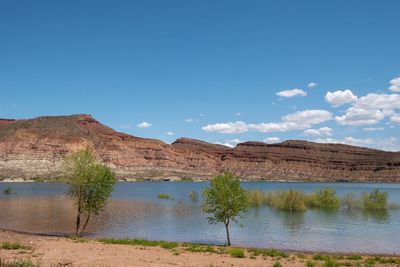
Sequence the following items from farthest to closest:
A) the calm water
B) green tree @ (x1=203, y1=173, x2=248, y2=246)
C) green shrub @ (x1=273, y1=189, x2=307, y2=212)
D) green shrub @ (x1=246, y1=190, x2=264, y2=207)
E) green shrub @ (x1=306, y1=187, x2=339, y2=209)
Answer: green shrub @ (x1=246, y1=190, x2=264, y2=207), green shrub @ (x1=306, y1=187, x2=339, y2=209), green shrub @ (x1=273, y1=189, x2=307, y2=212), the calm water, green tree @ (x1=203, y1=173, x2=248, y2=246)

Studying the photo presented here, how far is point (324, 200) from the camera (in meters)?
66.1

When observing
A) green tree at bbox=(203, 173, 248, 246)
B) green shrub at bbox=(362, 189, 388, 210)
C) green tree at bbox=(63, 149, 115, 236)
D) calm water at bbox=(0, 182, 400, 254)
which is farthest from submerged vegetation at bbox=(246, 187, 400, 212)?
green tree at bbox=(63, 149, 115, 236)

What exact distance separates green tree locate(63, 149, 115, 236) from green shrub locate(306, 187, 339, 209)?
136 ft

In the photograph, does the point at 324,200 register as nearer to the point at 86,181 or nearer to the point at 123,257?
the point at 86,181

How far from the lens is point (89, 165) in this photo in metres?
34.0

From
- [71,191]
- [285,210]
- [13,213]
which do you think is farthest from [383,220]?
[13,213]

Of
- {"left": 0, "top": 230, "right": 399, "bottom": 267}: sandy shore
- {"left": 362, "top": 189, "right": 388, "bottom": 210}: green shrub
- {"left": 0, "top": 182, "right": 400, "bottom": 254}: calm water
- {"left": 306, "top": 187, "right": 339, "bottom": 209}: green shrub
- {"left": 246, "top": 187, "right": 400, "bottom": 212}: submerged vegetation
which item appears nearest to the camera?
{"left": 0, "top": 230, "right": 399, "bottom": 267}: sandy shore

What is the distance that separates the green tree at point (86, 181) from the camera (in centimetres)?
3362

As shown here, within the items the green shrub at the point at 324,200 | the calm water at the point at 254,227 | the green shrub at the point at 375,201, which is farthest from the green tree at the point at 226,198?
the green shrub at the point at 375,201

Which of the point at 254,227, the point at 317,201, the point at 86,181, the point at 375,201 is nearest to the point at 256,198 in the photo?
the point at 317,201

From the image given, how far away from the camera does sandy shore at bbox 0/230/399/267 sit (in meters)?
19.5

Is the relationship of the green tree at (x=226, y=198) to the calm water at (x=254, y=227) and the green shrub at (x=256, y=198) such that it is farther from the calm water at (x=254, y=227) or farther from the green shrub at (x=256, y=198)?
the green shrub at (x=256, y=198)

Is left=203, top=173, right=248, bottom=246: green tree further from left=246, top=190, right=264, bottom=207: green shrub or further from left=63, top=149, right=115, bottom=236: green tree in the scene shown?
left=246, top=190, right=264, bottom=207: green shrub

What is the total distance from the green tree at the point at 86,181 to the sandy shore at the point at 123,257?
324 inches
